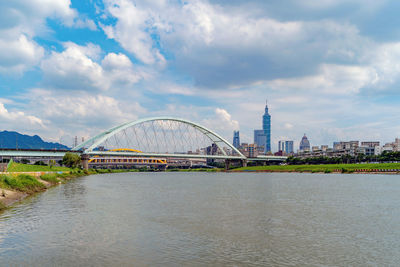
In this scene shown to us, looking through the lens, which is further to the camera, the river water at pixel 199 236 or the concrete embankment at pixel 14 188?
the concrete embankment at pixel 14 188

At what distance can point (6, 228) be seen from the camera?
15.5m

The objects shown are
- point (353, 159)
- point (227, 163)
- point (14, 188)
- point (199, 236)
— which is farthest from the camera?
point (227, 163)

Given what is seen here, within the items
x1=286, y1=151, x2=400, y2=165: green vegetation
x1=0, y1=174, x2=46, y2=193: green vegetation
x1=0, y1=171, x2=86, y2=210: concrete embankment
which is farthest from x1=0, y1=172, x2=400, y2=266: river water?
x1=286, y1=151, x2=400, y2=165: green vegetation

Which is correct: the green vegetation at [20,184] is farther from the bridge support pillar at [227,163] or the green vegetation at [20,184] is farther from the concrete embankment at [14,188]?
the bridge support pillar at [227,163]

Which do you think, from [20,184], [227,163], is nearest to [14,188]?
[20,184]

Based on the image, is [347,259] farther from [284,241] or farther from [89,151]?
[89,151]

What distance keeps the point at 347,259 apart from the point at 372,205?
47.9ft

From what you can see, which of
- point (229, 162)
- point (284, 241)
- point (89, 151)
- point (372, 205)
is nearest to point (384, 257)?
point (284, 241)

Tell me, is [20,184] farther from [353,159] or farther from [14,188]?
[353,159]

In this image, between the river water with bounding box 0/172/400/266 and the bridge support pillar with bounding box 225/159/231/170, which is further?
the bridge support pillar with bounding box 225/159/231/170

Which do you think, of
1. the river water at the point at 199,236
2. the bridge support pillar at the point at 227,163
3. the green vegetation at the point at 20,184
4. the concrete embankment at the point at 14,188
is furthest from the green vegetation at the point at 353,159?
the concrete embankment at the point at 14,188

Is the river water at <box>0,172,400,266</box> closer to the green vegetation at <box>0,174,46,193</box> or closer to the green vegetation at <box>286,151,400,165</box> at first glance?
the green vegetation at <box>0,174,46,193</box>

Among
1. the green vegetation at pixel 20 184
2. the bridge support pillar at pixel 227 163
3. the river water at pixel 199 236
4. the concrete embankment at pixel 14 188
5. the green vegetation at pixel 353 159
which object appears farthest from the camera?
the bridge support pillar at pixel 227 163

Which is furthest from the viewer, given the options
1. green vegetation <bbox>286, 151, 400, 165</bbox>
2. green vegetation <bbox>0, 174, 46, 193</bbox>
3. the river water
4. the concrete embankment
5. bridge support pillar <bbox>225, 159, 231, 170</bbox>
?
bridge support pillar <bbox>225, 159, 231, 170</bbox>
